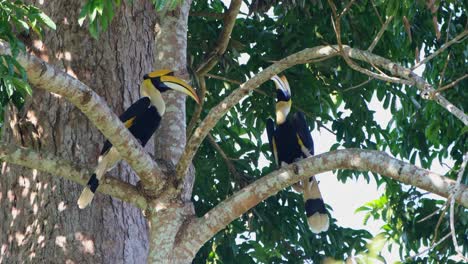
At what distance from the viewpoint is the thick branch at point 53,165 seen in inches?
165

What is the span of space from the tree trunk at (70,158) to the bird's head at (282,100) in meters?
1.20

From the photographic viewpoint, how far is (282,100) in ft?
21.2

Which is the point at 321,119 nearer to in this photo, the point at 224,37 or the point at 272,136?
the point at 272,136

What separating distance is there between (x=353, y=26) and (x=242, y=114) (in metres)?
1.10

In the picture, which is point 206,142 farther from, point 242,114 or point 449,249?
point 449,249

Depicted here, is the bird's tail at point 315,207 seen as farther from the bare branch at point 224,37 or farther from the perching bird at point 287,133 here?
the bare branch at point 224,37

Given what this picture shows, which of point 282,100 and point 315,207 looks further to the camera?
point 282,100

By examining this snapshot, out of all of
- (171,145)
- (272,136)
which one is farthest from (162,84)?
(272,136)

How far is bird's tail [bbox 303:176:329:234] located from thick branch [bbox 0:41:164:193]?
1829mm

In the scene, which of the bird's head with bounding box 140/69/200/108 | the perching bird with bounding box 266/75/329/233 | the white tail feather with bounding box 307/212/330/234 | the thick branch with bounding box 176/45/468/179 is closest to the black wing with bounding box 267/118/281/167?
the perching bird with bounding box 266/75/329/233

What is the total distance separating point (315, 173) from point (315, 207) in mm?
1776

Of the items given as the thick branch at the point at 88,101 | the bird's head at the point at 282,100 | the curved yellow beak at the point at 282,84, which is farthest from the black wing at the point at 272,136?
the thick branch at the point at 88,101

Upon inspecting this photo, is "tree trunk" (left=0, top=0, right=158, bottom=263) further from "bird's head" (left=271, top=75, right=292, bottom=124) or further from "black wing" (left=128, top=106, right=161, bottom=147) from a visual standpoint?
"bird's head" (left=271, top=75, right=292, bottom=124)

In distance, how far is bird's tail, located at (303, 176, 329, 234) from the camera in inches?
230
